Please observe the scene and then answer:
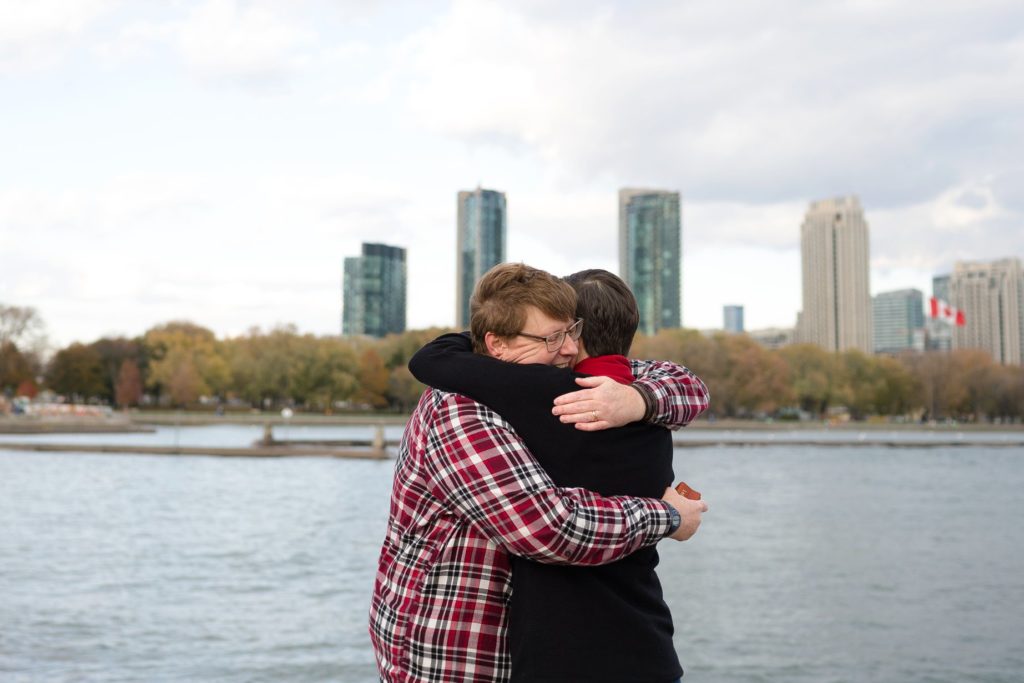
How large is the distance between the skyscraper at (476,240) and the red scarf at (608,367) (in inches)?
5404

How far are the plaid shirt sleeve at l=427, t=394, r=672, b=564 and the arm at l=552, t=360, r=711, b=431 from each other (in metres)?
0.14

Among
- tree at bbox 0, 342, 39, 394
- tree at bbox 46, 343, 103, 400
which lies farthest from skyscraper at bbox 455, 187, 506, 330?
tree at bbox 0, 342, 39, 394

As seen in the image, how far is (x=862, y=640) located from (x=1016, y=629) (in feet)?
7.44

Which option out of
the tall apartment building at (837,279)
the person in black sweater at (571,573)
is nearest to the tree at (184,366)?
the person in black sweater at (571,573)

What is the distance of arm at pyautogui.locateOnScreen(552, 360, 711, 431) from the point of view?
201cm

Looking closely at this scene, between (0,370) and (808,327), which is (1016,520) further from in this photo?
(808,327)

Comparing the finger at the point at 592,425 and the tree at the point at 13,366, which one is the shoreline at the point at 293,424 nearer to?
the tree at the point at 13,366

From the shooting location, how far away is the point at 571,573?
2068mm

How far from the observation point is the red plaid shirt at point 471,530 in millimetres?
1981

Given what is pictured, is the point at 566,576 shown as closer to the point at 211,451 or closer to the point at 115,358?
the point at 211,451

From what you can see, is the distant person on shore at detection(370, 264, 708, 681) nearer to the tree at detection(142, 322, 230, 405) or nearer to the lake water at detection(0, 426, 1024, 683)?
the lake water at detection(0, 426, 1024, 683)

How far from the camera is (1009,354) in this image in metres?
172

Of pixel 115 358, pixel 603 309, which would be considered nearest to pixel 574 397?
pixel 603 309

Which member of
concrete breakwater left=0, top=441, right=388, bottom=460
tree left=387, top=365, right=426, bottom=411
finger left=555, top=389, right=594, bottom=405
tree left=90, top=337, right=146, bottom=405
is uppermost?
tree left=90, top=337, right=146, bottom=405
